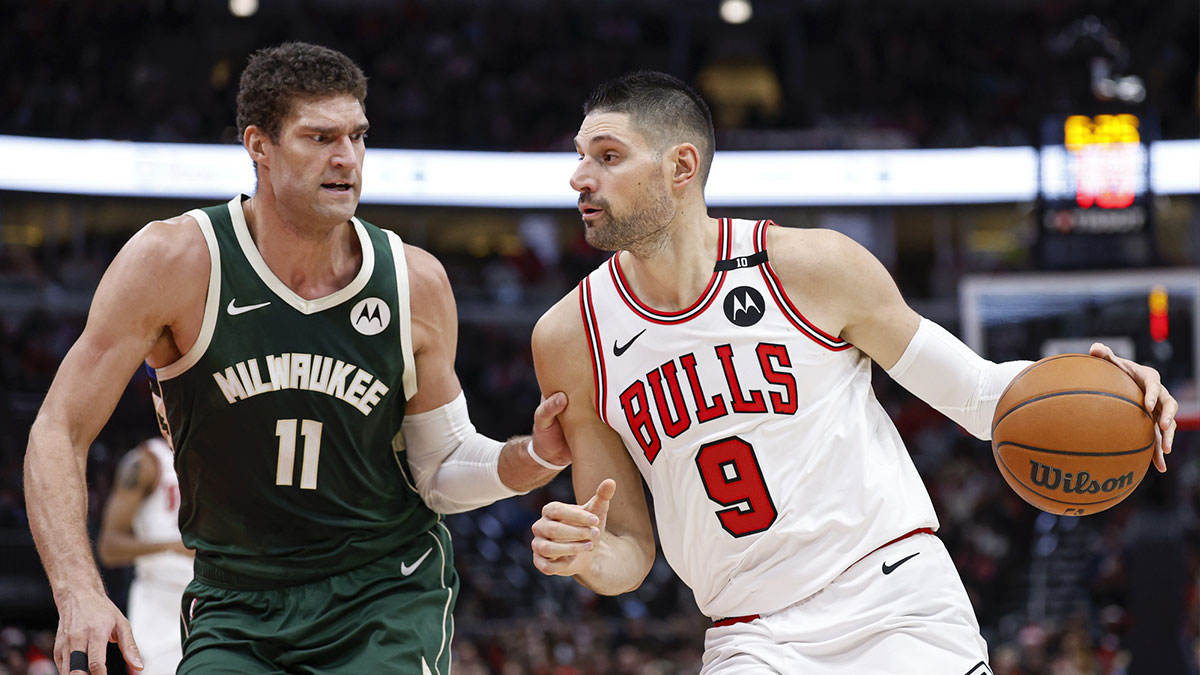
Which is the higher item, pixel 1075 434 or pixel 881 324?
pixel 881 324

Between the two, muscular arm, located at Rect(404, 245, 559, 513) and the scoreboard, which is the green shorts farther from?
the scoreboard

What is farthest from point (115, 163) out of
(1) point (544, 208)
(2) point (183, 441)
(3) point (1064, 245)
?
(2) point (183, 441)

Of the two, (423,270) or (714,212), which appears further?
(714,212)

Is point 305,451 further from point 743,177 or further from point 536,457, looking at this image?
point 743,177

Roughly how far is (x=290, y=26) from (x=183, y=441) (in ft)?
68.0

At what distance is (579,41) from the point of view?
23719 millimetres

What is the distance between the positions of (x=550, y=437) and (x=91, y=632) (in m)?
1.37

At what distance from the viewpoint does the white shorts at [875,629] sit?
11.2 ft

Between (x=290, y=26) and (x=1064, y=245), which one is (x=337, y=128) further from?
(x=290, y=26)

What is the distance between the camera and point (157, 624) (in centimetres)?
681

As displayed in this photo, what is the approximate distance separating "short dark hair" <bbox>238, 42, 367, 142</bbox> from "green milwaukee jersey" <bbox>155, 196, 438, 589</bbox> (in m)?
0.34

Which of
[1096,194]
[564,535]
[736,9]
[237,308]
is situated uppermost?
[736,9]

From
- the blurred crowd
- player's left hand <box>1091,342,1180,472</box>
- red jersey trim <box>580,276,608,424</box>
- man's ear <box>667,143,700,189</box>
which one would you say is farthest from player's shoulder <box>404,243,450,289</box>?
the blurred crowd

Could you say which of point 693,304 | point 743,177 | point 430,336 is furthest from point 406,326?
point 743,177
